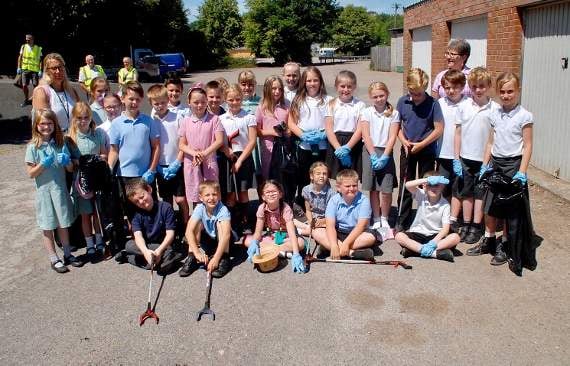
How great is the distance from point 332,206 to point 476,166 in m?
1.53

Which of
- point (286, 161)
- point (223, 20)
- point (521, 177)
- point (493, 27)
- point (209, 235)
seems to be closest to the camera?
point (521, 177)

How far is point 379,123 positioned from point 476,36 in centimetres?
630

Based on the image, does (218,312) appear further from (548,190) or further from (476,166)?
(548,190)

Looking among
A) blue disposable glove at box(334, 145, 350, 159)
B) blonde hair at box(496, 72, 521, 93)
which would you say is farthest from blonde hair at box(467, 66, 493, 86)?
blue disposable glove at box(334, 145, 350, 159)

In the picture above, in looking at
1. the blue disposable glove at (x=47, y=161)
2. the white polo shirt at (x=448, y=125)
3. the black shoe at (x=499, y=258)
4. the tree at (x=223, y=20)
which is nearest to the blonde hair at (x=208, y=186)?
the blue disposable glove at (x=47, y=161)

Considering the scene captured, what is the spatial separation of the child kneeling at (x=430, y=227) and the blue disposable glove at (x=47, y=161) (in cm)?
330

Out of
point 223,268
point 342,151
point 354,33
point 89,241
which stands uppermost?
point 354,33

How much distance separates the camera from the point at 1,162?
32.0ft

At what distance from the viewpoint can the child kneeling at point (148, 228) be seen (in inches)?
192

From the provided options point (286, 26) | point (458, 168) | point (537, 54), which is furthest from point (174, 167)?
point (286, 26)

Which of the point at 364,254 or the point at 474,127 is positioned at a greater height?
the point at 474,127

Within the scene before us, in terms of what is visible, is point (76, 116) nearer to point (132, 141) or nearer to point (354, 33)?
point (132, 141)

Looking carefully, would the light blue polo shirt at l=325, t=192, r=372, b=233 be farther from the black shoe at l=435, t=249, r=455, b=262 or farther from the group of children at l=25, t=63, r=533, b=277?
the black shoe at l=435, t=249, r=455, b=262

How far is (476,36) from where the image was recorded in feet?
34.3
